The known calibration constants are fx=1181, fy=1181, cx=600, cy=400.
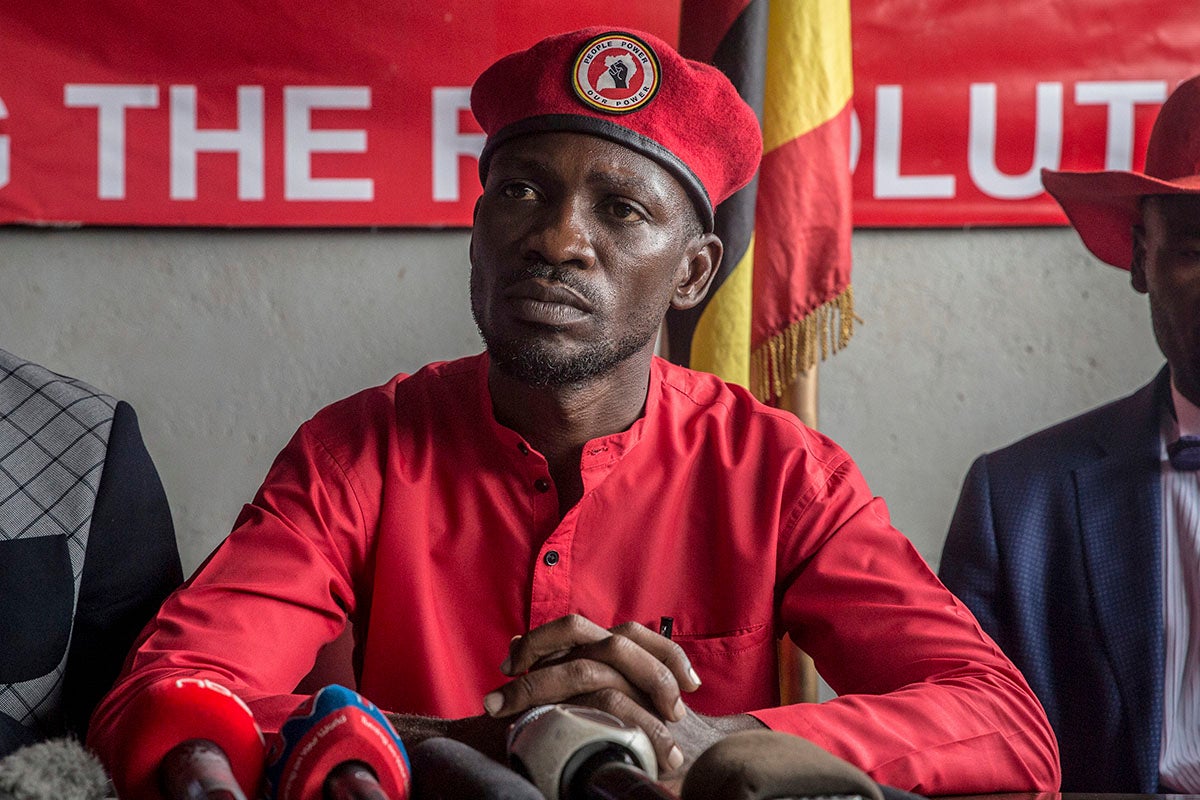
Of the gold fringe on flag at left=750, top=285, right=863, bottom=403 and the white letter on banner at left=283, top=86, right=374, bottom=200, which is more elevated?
the white letter on banner at left=283, top=86, right=374, bottom=200

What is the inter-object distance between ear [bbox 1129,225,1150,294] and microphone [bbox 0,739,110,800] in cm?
178

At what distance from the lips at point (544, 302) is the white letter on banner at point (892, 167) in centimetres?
123

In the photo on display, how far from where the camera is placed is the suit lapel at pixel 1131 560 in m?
1.78

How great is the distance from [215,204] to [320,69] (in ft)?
1.17

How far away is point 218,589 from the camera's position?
1.33 meters

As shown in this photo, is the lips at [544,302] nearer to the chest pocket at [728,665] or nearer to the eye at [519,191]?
the eye at [519,191]

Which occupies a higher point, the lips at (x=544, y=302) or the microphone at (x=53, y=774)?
the lips at (x=544, y=302)

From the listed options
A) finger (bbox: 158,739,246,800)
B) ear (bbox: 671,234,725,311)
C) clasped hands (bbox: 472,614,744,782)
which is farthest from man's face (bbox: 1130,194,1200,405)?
finger (bbox: 158,739,246,800)

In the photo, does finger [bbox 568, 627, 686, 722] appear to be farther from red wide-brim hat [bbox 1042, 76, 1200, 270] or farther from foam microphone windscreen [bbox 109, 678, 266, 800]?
red wide-brim hat [bbox 1042, 76, 1200, 270]

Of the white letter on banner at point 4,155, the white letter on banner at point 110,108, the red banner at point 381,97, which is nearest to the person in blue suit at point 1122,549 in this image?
the red banner at point 381,97

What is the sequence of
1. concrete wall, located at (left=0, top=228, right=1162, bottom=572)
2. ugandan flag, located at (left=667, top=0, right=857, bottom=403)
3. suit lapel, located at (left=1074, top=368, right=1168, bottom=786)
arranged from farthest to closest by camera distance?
concrete wall, located at (left=0, top=228, right=1162, bottom=572)
ugandan flag, located at (left=667, top=0, right=857, bottom=403)
suit lapel, located at (left=1074, top=368, right=1168, bottom=786)

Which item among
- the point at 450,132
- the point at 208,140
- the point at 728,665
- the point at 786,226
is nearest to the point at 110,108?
the point at 208,140

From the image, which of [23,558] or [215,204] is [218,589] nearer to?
[23,558]

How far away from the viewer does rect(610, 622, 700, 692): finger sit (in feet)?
3.75
